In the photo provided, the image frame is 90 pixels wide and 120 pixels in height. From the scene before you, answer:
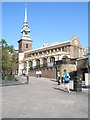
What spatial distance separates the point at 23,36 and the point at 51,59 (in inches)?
1479

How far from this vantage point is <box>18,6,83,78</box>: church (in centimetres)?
3234

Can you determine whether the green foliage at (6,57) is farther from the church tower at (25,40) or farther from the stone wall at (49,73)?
the church tower at (25,40)

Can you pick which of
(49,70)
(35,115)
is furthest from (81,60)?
(35,115)

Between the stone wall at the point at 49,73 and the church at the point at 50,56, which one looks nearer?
the church at the point at 50,56

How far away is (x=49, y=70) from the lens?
36.4 metres

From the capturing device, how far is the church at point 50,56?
32344 mm

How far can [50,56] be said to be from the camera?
62.8m

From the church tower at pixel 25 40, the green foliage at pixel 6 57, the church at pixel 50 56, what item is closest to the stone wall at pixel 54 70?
the church at pixel 50 56

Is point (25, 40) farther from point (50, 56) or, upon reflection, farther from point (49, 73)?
point (49, 73)

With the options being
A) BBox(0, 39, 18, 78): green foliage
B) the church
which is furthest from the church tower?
BBox(0, 39, 18, 78): green foliage

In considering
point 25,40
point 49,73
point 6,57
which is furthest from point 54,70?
point 25,40

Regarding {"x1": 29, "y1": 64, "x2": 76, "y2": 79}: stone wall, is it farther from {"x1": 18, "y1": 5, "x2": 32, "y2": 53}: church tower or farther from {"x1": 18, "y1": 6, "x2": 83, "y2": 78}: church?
{"x1": 18, "y1": 5, "x2": 32, "y2": 53}: church tower

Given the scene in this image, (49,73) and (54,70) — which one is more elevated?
(54,70)

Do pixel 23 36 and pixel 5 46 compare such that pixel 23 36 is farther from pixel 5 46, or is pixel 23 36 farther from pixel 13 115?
pixel 13 115
